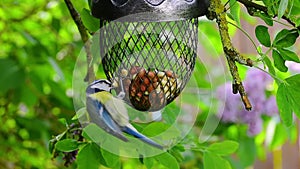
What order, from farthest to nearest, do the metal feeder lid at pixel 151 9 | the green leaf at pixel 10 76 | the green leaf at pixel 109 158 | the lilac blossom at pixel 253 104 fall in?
the lilac blossom at pixel 253 104, the green leaf at pixel 10 76, the green leaf at pixel 109 158, the metal feeder lid at pixel 151 9

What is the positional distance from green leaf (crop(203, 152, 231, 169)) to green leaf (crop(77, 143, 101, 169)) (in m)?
0.15

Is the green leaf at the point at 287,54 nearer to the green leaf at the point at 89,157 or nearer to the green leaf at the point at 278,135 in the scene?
the green leaf at the point at 89,157

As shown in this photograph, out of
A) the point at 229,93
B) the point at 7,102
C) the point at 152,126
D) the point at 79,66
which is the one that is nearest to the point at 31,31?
the point at 7,102

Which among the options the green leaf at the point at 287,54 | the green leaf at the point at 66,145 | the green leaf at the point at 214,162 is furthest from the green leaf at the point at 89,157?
the green leaf at the point at 287,54

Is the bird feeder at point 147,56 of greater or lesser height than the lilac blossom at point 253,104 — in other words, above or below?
above

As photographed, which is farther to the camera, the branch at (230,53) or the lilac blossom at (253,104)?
the lilac blossom at (253,104)

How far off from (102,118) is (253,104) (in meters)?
0.85

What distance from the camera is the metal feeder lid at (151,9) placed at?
634 mm

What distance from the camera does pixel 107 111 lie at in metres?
0.72

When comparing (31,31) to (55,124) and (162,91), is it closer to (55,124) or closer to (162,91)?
(55,124)

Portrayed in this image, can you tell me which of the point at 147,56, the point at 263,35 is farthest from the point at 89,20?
the point at 263,35

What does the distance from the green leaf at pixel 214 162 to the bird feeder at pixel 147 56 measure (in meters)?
0.13

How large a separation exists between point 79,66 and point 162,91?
19cm

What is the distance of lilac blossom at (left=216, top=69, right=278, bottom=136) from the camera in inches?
59.6
